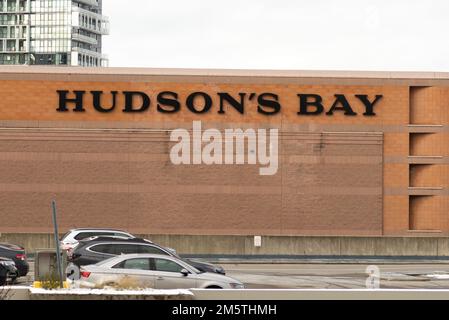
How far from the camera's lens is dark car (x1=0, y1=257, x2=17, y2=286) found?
36.1m

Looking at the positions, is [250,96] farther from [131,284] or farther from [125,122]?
[131,284]

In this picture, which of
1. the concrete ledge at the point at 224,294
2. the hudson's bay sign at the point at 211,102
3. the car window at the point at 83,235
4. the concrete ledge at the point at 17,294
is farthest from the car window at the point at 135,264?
the hudson's bay sign at the point at 211,102

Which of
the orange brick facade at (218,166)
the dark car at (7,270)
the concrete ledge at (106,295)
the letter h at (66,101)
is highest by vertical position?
the letter h at (66,101)

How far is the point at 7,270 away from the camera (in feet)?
120

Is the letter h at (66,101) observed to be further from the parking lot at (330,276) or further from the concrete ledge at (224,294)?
the concrete ledge at (224,294)

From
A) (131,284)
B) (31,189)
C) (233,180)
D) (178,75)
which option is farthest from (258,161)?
(131,284)

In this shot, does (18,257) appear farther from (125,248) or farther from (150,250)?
(150,250)

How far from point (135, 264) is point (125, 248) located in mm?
6757

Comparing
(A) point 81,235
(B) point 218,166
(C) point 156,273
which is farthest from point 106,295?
(B) point 218,166

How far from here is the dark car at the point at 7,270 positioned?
36.1m

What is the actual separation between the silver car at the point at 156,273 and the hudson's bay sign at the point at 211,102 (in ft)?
111

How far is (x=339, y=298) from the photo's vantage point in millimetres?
24734

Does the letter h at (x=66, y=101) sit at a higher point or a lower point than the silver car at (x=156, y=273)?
higher

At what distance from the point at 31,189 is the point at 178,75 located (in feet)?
34.1
